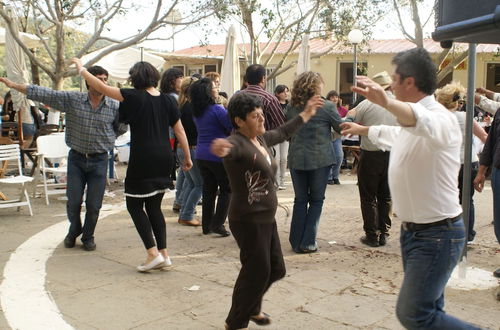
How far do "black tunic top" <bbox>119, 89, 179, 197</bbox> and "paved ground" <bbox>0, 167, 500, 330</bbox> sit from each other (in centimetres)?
83

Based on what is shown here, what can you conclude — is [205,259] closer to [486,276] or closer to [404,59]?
[486,276]

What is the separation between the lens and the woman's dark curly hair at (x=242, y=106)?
373 cm

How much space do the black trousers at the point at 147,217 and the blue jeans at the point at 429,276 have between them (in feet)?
9.29

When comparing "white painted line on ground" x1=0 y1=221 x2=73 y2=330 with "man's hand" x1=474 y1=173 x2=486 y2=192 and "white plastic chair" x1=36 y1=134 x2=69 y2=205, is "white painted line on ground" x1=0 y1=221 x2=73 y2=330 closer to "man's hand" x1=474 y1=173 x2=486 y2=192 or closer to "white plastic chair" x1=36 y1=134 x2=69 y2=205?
"white plastic chair" x1=36 y1=134 x2=69 y2=205

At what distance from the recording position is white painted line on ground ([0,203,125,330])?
4.11 m

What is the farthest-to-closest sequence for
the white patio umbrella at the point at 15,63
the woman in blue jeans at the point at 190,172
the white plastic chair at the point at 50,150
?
the white patio umbrella at the point at 15,63 < the white plastic chair at the point at 50,150 < the woman in blue jeans at the point at 190,172

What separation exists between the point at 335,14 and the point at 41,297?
1599 cm

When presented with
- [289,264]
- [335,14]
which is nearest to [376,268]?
[289,264]

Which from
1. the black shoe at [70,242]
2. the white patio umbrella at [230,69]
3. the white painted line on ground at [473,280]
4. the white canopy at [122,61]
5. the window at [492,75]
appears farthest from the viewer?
the window at [492,75]

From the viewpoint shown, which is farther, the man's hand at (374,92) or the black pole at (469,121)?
the black pole at (469,121)

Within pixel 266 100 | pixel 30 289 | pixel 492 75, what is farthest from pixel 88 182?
pixel 492 75

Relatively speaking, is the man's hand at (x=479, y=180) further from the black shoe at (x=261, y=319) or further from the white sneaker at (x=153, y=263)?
the white sneaker at (x=153, y=263)

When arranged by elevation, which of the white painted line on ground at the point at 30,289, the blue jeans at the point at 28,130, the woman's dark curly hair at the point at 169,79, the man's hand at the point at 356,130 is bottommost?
the white painted line on ground at the point at 30,289

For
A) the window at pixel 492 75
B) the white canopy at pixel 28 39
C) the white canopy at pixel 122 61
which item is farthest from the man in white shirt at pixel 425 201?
the window at pixel 492 75
